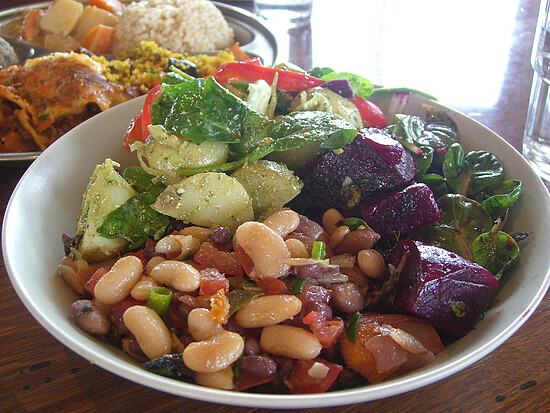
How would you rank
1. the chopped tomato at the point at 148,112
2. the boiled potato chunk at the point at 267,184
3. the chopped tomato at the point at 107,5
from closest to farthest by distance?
the boiled potato chunk at the point at 267,184 → the chopped tomato at the point at 148,112 → the chopped tomato at the point at 107,5

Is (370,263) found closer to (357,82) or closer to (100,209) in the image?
(100,209)

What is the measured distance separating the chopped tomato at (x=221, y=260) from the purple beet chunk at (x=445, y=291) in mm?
348

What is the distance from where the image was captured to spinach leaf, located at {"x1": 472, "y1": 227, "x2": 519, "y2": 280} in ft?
3.75

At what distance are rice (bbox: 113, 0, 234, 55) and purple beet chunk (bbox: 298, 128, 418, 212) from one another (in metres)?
1.64

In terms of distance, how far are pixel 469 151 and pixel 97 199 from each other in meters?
1.09

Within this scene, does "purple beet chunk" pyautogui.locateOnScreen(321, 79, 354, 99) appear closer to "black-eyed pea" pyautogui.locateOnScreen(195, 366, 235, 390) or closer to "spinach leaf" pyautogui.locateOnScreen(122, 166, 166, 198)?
"spinach leaf" pyautogui.locateOnScreen(122, 166, 166, 198)

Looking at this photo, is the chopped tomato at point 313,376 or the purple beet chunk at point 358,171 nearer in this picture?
the chopped tomato at point 313,376

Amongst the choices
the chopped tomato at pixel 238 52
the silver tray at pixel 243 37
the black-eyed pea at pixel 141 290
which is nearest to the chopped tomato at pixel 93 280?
the black-eyed pea at pixel 141 290

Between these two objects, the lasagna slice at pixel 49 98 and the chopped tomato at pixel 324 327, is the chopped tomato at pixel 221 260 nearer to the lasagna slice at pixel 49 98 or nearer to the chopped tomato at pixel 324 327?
the chopped tomato at pixel 324 327

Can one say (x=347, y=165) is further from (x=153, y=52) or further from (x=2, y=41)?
(x=2, y=41)

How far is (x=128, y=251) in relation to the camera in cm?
126

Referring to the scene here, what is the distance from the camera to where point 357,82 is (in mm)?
1639

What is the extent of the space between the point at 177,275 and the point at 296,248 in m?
0.26

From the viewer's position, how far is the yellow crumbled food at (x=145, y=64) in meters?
2.17
